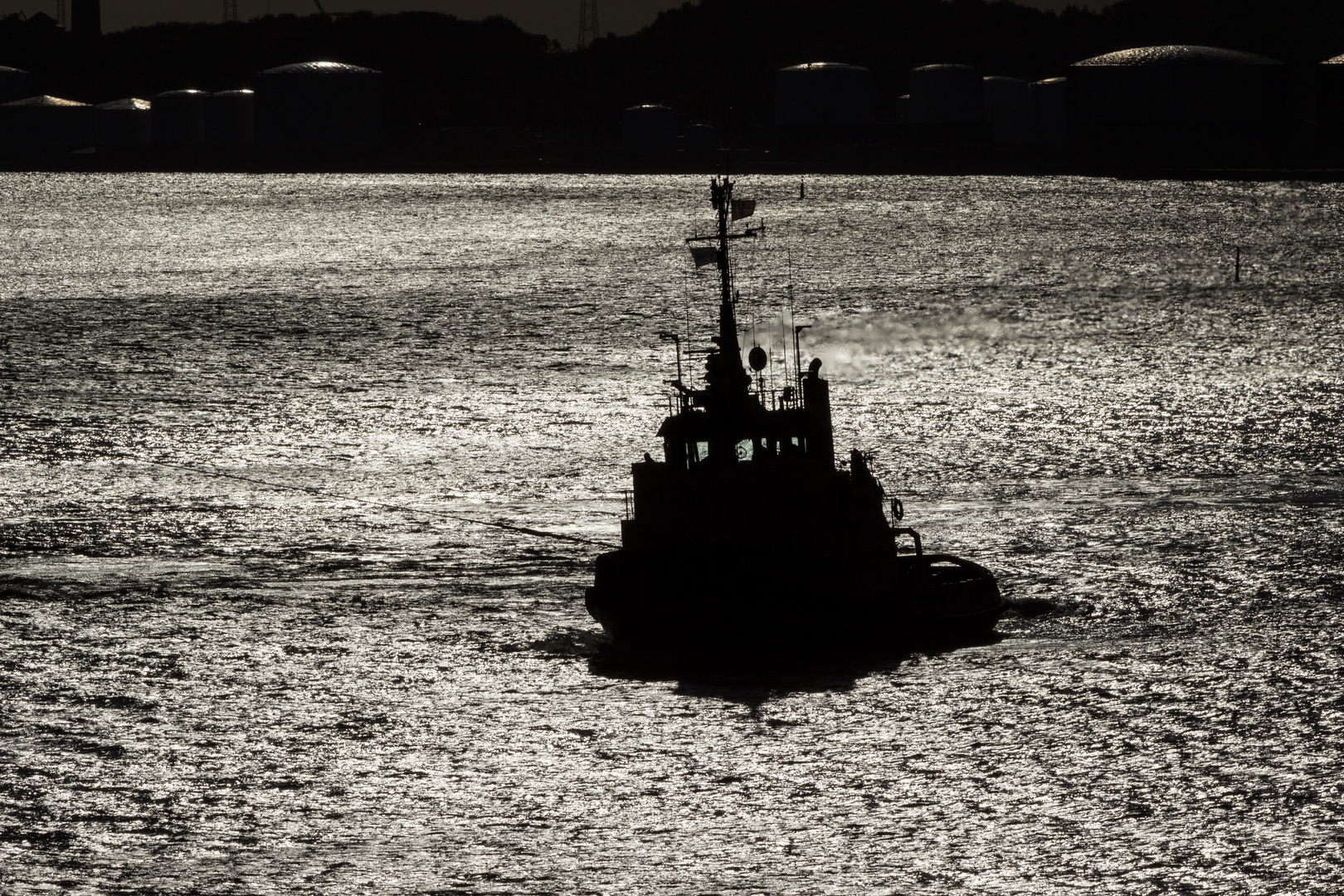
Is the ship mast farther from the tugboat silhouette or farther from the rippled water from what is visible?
the rippled water

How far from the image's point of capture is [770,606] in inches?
1688

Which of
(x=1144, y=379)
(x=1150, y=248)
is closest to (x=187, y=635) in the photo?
(x=1144, y=379)

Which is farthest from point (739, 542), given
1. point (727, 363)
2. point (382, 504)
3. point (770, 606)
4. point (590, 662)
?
point (382, 504)

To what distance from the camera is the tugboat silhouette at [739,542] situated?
42.9 metres

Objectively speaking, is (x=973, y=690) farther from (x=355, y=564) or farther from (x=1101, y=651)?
(x=355, y=564)

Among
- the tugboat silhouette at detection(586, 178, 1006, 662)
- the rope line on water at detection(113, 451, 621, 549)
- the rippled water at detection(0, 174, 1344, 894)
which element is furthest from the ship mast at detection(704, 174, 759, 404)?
the rope line on water at detection(113, 451, 621, 549)

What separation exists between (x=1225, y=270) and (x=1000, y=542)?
12318 centimetres

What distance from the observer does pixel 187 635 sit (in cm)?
4769

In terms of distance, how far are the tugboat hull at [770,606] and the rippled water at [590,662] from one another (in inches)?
50.7

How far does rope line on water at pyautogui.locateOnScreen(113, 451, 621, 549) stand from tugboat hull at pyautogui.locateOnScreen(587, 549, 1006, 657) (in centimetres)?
1147

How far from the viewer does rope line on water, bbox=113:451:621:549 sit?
189ft

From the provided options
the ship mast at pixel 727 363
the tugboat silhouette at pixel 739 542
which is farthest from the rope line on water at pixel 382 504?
the ship mast at pixel 727 363

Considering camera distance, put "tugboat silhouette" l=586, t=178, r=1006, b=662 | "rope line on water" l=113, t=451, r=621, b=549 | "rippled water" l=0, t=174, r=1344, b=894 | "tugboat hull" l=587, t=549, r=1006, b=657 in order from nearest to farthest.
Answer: "rippled water" l=0, t=174, r=1344, b=894 < "tugboat hull" l=587, t=549, r=1006, b=657 < "tugboat silhouette" l=586, t=178, r=1006, b=662 < "rope line on water" l=113, t=451, r=621, b=549

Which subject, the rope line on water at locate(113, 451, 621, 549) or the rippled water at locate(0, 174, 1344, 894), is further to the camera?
the rope line on water at locate(113, 451, 621, 549)
